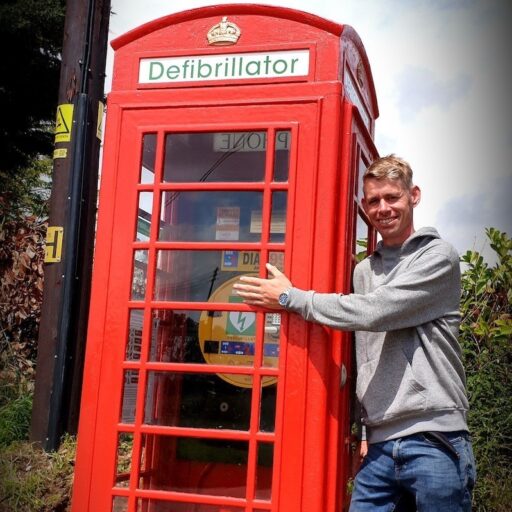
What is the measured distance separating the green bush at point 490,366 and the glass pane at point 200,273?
2407mm

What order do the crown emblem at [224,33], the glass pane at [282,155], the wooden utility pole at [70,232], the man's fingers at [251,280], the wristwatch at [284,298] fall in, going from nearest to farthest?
the wristwatch at [284,298], the man's fingers at [251,280], the glass pane at [282,155], the crown emblem at [224,33], the wooden utility pole at [70,232]

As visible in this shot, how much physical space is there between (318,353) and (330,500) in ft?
1.77

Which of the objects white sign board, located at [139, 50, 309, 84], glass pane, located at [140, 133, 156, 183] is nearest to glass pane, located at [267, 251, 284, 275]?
glass pane, located at [140, 133, 156, 183]

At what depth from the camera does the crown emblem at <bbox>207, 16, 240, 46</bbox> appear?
2.67m

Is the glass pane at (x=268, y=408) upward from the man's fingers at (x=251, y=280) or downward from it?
downward

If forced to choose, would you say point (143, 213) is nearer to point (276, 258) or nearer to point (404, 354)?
point (276, 258)

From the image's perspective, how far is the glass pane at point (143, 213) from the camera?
2.63m

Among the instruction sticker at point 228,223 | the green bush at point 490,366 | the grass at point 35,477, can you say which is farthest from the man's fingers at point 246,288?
the green bush at point 490,366

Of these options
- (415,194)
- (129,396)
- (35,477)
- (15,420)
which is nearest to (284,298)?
(415,194)

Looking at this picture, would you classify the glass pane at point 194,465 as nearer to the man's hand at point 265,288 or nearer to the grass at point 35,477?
the man's hand at point 265,288

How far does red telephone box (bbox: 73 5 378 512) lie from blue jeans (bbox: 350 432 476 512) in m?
0.19

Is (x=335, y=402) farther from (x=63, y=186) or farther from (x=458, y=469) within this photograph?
(x=63, y=186)

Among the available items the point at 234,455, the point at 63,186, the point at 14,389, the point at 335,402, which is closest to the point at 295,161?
the point at 335,402

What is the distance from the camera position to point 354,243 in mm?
2764
